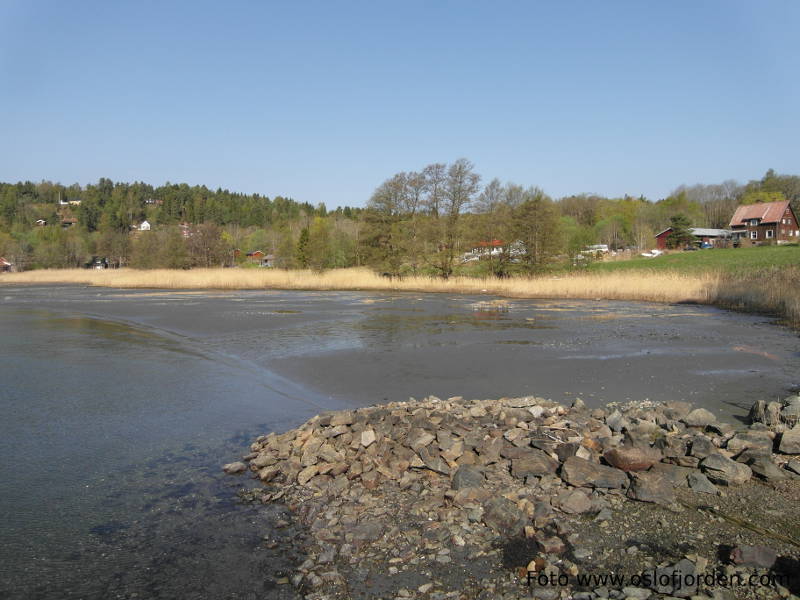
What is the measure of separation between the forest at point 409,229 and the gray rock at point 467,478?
34.2 metres

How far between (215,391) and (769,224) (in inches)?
3369

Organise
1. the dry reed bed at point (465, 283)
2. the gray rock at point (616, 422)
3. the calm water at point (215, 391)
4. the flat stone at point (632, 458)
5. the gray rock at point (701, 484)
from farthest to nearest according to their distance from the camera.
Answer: the dry reed bed at point (465, 283), the gray rock at point (616, 422), the flat stone at point (632, 458), the gray rock at point (701, 484), the calm water at point (215, 391)

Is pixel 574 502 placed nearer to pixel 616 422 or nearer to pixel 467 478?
pixel 467 478

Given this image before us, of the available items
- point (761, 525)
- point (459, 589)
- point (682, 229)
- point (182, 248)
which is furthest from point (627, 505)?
point (682, 229)

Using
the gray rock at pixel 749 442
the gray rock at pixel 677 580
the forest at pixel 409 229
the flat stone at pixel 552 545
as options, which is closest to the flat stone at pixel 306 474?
the flat stone at pixel 552 545

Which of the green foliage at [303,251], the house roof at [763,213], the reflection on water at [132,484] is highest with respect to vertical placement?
the house roof at [763,213]

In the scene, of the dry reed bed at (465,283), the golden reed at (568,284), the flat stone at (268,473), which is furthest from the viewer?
the dry reed bed at (465,283)

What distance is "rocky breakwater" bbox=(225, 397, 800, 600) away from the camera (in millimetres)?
3643

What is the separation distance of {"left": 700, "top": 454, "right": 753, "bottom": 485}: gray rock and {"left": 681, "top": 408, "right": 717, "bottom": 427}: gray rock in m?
1.09

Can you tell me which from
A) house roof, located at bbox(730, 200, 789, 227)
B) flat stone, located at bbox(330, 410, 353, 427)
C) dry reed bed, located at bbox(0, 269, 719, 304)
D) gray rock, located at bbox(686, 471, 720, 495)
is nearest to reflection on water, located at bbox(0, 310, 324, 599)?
flat stone, located at bbox(330, 410, 353, 427)

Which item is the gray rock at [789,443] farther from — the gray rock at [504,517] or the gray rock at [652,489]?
the gray rock at [504,517]

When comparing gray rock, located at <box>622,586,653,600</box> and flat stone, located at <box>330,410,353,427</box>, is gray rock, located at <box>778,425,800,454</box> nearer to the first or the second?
gray rock, located at <box>622,586,653,600</box>

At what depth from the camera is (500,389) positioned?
8.87m

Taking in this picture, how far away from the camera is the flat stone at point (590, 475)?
488 cm
